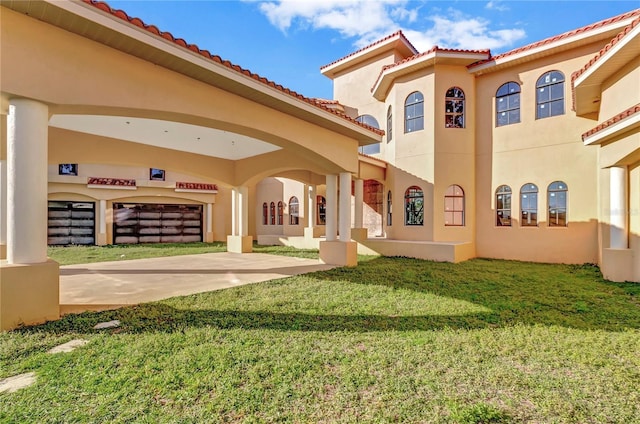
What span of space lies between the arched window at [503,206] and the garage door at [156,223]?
19.6m

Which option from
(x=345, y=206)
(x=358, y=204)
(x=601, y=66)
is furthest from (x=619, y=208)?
(x=358, y=204)

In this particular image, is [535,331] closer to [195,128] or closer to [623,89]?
[623,89]

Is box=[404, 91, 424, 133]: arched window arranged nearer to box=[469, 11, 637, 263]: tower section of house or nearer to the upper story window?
box=[469, 11, 637, 263]: tower section of house

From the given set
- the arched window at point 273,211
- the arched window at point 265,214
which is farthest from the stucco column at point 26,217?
the arched window at point 265,214

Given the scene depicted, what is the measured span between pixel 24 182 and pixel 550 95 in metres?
15.7

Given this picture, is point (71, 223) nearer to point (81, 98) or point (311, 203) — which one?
point (311, 203)

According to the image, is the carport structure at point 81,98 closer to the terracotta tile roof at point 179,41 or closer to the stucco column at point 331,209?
the terracotta tile roof at point 179,41

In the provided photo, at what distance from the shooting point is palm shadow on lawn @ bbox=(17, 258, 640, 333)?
498 centimetres

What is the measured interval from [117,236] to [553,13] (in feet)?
83.3

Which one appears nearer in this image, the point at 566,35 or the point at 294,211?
the point at 566,35

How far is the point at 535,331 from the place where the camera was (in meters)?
4.91

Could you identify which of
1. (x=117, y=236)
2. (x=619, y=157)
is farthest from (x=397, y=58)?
Answer: (x=117, y=236)

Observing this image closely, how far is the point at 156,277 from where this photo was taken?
8.57 metres

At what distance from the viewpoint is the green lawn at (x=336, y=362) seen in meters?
2.92
